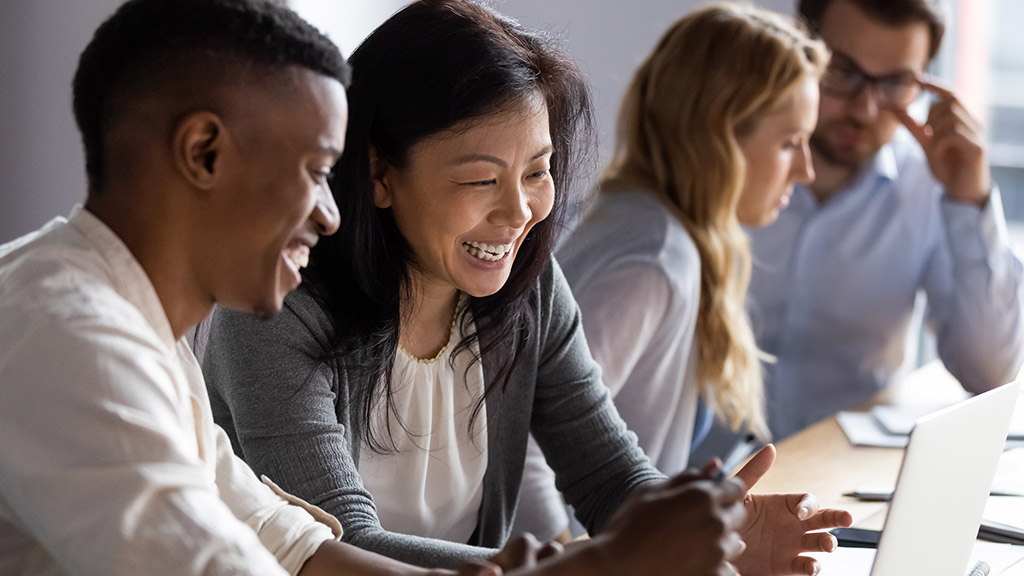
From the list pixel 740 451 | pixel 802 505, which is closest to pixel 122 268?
pixel 802 505

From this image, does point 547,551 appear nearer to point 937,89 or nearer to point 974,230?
point 974,230

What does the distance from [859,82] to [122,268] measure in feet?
6.68

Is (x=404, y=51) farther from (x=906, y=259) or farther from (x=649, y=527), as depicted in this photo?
(x=906, y=259)

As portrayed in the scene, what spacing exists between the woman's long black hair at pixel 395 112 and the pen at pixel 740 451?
1135 mm

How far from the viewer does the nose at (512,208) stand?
123 cm

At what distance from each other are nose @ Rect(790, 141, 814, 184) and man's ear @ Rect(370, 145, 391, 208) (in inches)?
41.7

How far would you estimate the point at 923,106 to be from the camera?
333 cm

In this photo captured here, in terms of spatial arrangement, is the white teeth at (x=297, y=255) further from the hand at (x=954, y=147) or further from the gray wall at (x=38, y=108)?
the hand at (x=954, y=147)

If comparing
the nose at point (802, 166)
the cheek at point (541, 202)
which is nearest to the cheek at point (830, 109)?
the nose at point (802, 166)

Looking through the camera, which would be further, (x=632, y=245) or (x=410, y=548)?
(x=632, y=245)

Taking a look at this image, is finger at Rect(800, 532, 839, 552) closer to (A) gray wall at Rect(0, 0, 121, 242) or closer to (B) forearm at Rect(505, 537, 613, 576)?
(B) forearm at Rect(505, 537, 613, 576)

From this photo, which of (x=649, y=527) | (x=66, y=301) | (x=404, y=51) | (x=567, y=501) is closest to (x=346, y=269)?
(x=404, y=51)

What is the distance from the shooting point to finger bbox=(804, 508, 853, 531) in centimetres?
116

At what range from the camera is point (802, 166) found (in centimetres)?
207
